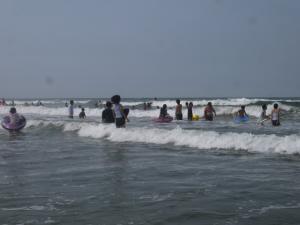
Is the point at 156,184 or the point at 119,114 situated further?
the point at 119,114

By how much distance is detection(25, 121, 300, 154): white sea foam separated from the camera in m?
14.4

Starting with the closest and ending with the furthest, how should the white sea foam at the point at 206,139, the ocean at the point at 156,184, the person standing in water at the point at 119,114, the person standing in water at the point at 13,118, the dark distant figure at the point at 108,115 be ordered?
the ocean at the point at 156,184
the white sea foam at the point at 206,139
the person standing in water at the point at 119,114
the dark distant figure at the point at 108,115
the person standing in water at the point at 13,118

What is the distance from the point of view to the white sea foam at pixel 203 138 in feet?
47.2

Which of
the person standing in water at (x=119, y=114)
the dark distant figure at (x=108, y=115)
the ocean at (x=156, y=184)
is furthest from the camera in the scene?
the dark distant figure at (x=108, y=115)

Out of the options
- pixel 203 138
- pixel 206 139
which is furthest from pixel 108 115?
pixel 206 139

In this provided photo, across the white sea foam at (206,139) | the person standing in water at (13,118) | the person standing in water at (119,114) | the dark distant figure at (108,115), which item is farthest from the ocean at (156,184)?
the person standing in water at (13,118)

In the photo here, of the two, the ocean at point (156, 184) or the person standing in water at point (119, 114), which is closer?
the ocean at point (156, 184)

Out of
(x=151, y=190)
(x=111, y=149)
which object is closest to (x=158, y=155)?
(x=111, y=149)

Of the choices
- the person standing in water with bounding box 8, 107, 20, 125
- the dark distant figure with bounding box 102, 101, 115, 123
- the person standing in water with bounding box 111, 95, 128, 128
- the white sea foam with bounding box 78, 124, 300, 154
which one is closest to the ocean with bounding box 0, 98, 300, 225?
the white sea foam with bounding box 78, 124, 300, 154

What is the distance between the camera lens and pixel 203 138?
17.0m

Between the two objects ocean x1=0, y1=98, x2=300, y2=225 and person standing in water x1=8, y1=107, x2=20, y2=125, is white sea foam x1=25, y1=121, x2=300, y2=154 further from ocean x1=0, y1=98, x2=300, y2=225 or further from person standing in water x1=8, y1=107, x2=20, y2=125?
person standing in water x1=8, y1=107, x2=20, y2=125

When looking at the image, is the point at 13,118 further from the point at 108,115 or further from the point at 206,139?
the point at 206,139

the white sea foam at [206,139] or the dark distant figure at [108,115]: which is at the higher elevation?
the dark distant figure at [108,115]

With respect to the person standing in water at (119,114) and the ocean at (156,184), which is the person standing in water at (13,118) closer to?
the person standing in water at (119,114)
